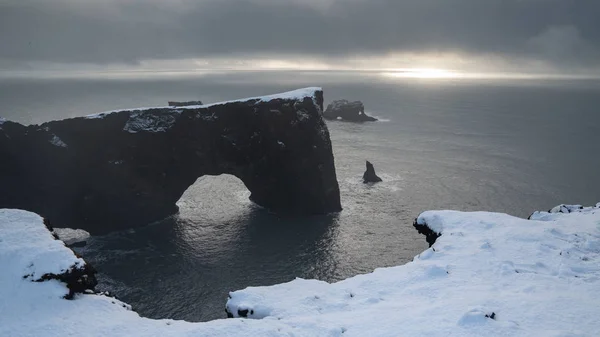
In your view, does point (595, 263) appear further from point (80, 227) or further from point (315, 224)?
point (80, 227)

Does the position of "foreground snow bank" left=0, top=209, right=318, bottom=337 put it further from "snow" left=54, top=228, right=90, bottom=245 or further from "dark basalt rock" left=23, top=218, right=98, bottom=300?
"snow" left=54, top=228, right=90, bottom=245

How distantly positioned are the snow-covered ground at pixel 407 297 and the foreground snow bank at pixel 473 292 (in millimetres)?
59

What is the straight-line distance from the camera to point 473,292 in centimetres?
2208

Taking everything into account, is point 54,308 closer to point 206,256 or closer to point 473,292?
point 206,256

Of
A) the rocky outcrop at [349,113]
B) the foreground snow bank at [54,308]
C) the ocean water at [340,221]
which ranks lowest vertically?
the ocean water at [340,221]

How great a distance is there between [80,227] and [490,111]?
18592 cm

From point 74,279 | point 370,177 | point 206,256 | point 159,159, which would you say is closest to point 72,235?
point 159,159

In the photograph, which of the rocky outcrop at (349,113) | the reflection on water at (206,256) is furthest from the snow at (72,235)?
the rocky outcrop at (349,113)

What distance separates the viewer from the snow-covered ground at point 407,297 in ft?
63.4

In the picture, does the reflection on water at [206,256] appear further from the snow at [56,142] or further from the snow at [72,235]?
the snow at [56,142]

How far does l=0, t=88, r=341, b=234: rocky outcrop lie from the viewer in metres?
53.3

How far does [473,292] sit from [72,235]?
50.7 meters

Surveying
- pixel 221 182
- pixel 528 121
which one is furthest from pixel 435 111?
pixel 221 182

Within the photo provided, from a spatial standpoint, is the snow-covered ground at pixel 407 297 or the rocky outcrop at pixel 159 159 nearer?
the snow-covered ground at pixel 407 297
